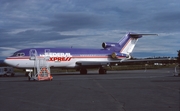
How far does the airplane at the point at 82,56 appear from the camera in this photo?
104 ft

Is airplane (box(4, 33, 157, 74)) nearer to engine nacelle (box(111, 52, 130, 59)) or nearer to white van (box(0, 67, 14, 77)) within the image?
engine nacelle (box(111, 52, 130, 59))

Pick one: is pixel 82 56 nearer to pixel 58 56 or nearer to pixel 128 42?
pixel 58 56

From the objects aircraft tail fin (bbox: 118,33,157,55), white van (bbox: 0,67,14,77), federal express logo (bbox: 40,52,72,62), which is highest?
aircraft tail fin (bbox: 118,33,157,55)

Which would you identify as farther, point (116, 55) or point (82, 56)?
point (116, 55)

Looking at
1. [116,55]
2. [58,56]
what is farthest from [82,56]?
[116,55]

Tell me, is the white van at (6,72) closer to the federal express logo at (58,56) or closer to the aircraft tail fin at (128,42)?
the federal express logo at (58,56)

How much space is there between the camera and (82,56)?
36594 millimetres

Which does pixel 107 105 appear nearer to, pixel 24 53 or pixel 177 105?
pixel 177 105

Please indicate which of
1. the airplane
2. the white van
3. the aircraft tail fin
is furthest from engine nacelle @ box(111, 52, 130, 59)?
the white van

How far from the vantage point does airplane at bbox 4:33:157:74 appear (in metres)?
31.8

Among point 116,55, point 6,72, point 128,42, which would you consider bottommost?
point 6,72

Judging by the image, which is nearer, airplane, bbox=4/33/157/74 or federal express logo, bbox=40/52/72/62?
airplane, bbox=4/33/157/74

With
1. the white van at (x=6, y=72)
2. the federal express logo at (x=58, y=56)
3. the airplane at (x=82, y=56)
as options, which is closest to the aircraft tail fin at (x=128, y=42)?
the airplane at (x=82, y=56)

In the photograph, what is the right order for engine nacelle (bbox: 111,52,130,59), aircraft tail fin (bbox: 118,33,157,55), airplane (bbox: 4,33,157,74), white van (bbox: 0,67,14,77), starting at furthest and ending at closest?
1. aircraft tail fin (bbox: 118,33,157,55)
2. white van (bbox: 0,67,14,77)
3. engine nacelle (bbox: 111,52,130,59)
4. airplane (bbox: 4,33,157,74)
